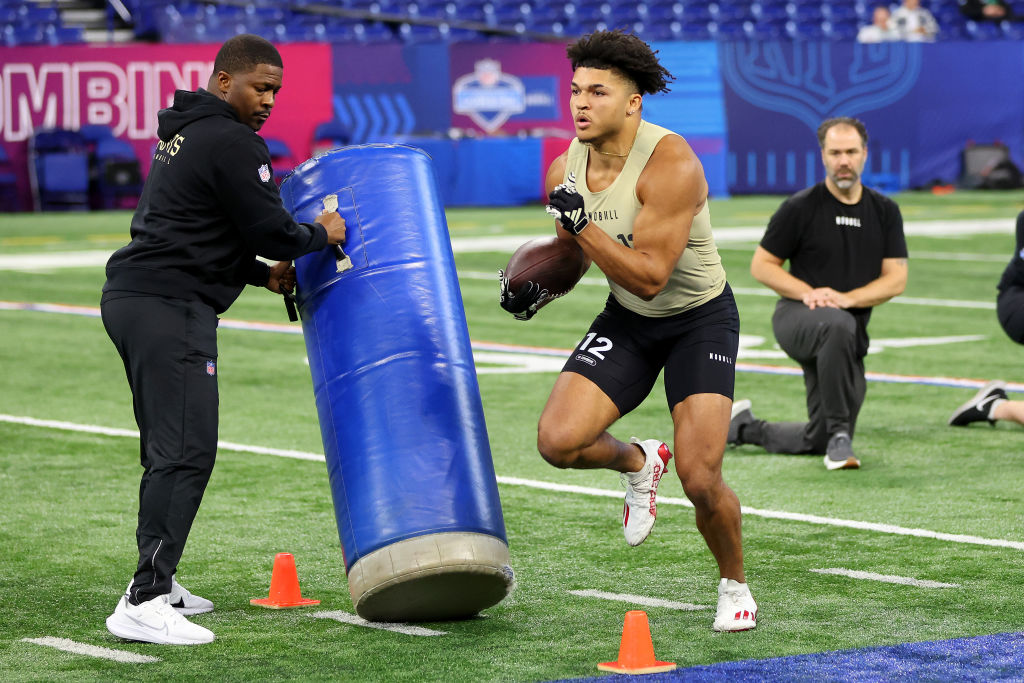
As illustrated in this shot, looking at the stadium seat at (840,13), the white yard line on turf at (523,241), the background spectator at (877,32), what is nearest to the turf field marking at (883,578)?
the white yard line on turf at (523,241)

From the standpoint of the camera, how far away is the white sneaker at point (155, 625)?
17.5 feet

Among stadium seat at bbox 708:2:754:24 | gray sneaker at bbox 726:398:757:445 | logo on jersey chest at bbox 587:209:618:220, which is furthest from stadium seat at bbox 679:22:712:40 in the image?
logo on jersey chest at bbox 587:209:618:220

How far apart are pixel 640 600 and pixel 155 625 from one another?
5.45 feet

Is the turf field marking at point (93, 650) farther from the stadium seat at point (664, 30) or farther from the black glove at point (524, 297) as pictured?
the stadium seat at point (664, 30)

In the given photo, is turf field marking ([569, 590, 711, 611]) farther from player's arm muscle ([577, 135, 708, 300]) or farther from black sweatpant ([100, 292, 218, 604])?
black sweatpant ([100, 292, 218, 604])

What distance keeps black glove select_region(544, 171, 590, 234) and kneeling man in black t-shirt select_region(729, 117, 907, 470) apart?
332 cm

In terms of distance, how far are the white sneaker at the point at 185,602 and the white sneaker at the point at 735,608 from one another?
1.71 meters

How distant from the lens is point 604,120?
564cm

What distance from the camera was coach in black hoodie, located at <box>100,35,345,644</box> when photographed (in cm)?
546

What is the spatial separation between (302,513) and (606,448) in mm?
2035

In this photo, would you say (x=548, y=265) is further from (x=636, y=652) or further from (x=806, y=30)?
(x=806, y=30)

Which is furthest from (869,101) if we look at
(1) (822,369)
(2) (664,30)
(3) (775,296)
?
(1) (822,369)

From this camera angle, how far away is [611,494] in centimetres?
787

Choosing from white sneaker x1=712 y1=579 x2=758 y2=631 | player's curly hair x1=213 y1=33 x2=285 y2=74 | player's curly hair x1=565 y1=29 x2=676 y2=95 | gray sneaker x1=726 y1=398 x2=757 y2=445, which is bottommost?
gray sneaker x1=726 y1=398 x2=757 y2=445
